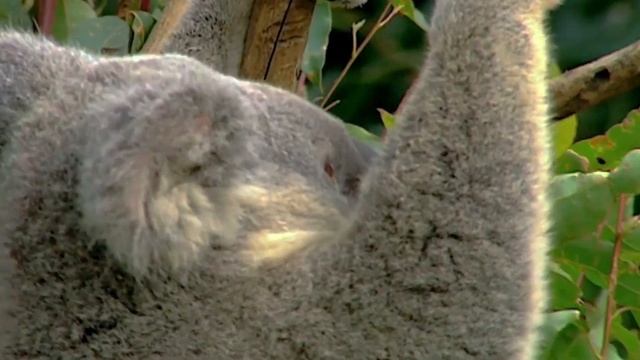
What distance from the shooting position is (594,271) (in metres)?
1.93

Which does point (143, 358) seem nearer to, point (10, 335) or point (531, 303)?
point (10, 335)

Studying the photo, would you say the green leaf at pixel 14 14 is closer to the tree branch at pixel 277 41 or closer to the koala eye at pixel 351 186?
the tree branch at pixel 277 41

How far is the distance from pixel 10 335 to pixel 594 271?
71 cm

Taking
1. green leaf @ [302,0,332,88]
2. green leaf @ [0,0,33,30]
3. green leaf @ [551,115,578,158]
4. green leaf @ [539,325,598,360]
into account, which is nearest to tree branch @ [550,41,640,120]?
green leaf @ [551,115,578,158]

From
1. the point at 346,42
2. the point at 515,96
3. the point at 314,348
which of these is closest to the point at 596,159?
the point at 515,96

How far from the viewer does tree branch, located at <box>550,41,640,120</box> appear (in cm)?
199

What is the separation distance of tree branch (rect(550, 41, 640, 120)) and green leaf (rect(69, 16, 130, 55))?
2.07 feet

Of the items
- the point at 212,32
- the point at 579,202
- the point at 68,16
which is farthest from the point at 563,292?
the point at 68,16

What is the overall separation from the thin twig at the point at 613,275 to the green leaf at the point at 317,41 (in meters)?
0.60

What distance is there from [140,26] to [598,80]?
2.42 ft

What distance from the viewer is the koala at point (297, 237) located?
1.63 metres

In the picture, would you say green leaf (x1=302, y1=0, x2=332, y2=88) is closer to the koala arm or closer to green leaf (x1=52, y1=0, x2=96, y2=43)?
green leaf (x1=52, y1=0, x2=96, y2=43)

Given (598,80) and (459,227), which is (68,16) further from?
(459,227)

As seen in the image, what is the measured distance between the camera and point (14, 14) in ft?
7.66
